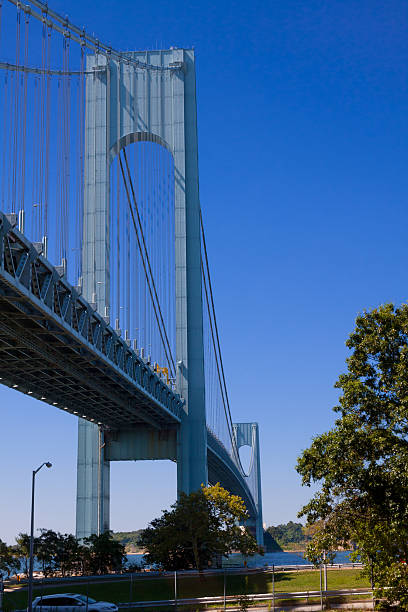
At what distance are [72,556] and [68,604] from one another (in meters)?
21.4

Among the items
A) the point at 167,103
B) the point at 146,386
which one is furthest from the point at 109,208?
the point at 146,386

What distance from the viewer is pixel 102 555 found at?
5366 cm

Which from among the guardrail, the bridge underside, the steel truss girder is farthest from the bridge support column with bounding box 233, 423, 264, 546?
the guardrail

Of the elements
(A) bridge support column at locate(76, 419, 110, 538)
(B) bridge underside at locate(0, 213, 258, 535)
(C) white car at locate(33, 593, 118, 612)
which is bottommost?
(C) white car at locate(33, 593, 118, 612)

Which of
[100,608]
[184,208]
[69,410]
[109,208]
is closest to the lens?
[100,608]

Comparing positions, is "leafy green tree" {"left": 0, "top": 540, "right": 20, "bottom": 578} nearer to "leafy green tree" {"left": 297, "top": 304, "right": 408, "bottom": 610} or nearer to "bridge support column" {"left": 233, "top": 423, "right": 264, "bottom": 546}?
"leafy green tree" {"left": 297, "top": 304, "right": 408, "bottom": 610}

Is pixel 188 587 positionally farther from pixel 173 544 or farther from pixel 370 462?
pixel 370 462

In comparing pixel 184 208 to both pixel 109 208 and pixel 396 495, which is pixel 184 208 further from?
pixel 396 495

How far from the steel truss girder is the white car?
10.2m

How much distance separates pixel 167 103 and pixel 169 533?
32.3 m

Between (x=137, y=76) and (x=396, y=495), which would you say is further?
(x=137, y=76)

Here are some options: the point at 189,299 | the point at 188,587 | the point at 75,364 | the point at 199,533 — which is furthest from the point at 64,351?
the point at 189,299

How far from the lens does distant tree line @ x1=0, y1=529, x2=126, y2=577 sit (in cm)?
5331

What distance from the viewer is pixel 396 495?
2639 centimetres
